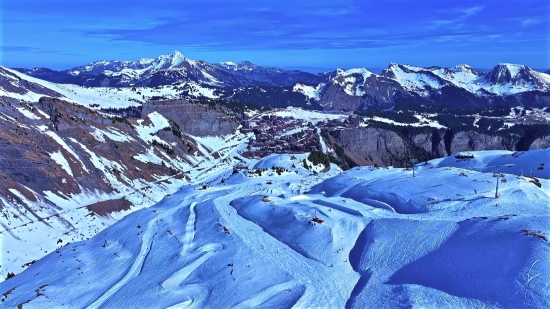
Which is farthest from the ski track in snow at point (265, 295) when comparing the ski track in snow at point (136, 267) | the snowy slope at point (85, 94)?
the snowy slope at point (85, 94)

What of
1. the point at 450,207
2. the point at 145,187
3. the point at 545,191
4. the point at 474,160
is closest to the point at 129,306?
the point at 450,207

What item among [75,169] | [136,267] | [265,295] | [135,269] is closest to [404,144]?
[75,169]

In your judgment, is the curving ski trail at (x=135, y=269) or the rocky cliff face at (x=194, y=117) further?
the rocky cliff face at (x=194, y=117)

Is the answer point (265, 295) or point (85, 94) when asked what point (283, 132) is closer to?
point (85, 94)

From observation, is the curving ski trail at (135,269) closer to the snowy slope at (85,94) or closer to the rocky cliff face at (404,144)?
the rocky cliff face at (404,144)

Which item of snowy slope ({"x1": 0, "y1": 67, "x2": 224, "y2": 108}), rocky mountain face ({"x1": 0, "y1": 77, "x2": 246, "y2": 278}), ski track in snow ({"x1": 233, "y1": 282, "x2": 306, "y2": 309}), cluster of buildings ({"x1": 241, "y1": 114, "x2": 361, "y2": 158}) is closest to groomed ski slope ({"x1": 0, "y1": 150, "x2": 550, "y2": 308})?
ski track in snow ({"x1": 233, "y1": 282, "x2": 306, "y2": 309})

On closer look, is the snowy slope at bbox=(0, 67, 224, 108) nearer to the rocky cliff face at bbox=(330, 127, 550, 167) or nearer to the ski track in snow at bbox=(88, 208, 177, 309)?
the rocky cliff face at bbox=(330, 127, 550, 167)
